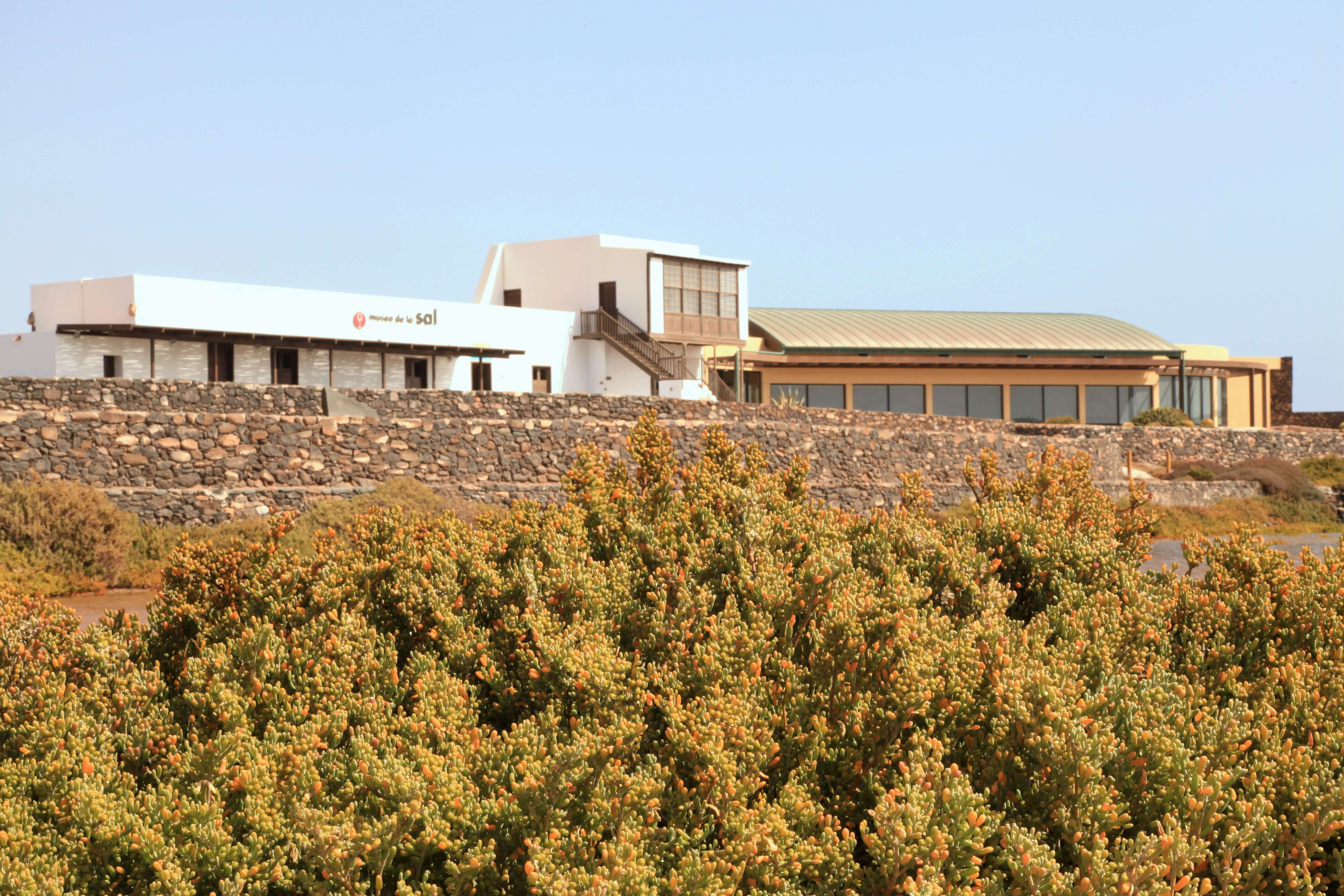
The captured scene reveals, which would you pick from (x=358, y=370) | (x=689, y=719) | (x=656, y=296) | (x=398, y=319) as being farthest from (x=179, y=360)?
(x=689, y=719)

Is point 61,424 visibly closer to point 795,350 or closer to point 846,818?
point 846,818

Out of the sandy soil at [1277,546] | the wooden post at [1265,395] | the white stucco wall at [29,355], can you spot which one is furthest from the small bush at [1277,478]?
the white stucco wall at [29,355]

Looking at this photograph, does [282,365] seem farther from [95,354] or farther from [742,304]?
[742,304]

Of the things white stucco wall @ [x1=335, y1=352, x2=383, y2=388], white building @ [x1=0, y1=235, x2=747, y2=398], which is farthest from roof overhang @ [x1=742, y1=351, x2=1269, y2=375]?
white stucco wall @ [x1=335, y1=352, x2=383, y2=388]

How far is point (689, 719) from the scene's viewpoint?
3445 mm

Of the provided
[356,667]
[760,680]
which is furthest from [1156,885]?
[356,667]

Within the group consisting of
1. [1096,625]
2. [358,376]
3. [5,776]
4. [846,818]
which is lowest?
[846,818]

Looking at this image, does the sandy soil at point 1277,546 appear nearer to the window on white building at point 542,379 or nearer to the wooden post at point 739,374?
the wooden post at point 739,374

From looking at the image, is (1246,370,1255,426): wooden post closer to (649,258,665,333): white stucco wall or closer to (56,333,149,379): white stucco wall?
(649,258,665,333): white stucco wall

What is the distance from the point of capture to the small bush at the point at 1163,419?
45.3 m

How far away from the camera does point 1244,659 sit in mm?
4590

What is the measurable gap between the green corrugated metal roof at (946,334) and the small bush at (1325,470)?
33.4ft

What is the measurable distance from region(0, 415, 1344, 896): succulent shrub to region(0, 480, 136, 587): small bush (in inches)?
465

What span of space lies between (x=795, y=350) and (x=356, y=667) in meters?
43.4
